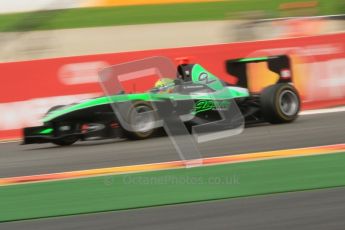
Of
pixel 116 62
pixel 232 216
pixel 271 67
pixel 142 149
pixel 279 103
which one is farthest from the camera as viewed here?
pixel 116 62

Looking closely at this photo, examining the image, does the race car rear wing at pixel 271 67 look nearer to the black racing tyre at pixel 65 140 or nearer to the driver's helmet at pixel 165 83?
the driver's helmet at pixel 165 83

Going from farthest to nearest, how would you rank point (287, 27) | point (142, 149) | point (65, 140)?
point (287, 27) < point (65, 140) < point (142, 149)

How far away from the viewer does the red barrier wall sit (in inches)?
434

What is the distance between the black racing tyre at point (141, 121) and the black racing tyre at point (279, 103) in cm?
172

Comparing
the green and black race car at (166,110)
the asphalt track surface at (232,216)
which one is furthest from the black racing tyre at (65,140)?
the asphalt track surface at (232,216)

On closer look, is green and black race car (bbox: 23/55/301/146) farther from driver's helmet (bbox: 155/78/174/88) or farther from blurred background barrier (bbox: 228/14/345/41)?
blurred background barrier (bbox: 228/14/345/41)

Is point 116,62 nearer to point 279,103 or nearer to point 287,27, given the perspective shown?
point 279,103

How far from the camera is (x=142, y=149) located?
25.1 ft

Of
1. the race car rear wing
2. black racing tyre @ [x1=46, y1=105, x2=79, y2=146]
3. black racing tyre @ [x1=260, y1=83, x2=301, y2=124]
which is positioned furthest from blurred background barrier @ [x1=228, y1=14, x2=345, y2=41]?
black racing tyre @ [x1=46, y1=105, x2=79, y2=146]

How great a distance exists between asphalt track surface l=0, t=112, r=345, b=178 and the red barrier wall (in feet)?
5.67

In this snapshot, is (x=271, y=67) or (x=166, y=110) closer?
(x=166, y=110)

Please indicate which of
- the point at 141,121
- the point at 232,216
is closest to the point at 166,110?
the point at 141,121

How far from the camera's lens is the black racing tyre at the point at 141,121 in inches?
330

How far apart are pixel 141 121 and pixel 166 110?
38 cm
